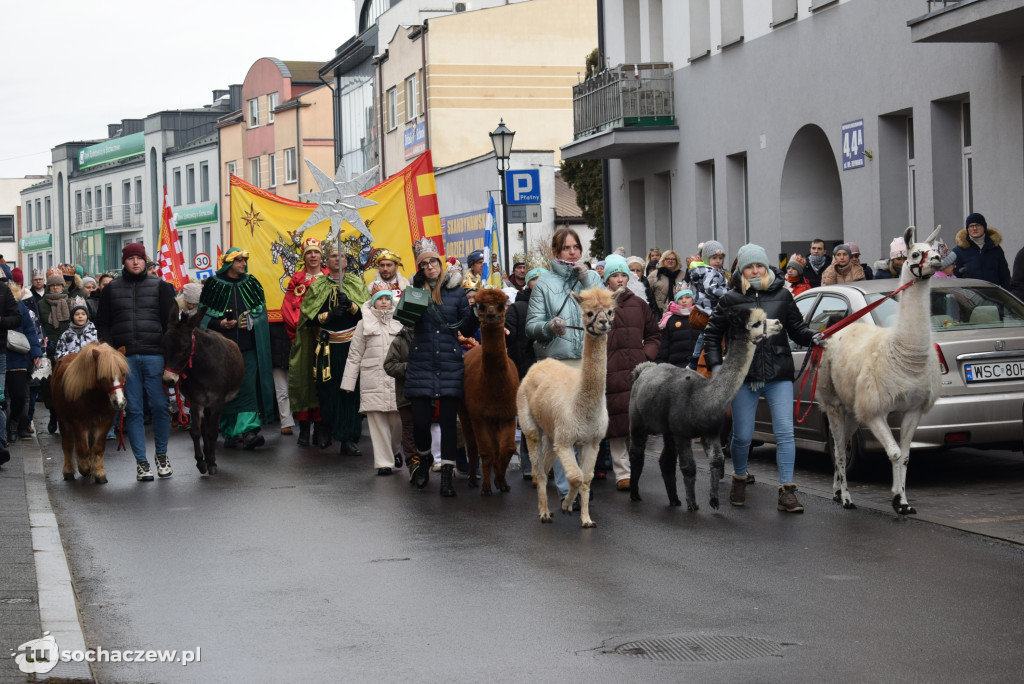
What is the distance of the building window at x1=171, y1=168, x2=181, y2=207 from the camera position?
83.6 m

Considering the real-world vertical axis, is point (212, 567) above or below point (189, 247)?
below

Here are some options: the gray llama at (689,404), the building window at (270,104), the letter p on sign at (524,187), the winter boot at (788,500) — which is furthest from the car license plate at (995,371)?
the building window at (270,104)

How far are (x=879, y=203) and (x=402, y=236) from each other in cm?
688

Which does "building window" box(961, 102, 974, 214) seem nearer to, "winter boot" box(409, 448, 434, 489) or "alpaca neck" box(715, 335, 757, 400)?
"alpaca neck" box(715, 335, 757, 400)

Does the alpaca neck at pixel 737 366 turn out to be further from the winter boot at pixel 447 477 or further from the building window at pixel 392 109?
the building window at pixel 392 109

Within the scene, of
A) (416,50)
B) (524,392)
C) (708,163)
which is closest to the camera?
(524,392)

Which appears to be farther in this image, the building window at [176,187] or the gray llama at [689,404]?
the building window at [176,187]

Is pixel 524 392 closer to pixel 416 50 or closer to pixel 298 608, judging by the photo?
pixel 298 608

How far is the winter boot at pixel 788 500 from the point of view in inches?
426

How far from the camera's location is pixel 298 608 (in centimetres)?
789

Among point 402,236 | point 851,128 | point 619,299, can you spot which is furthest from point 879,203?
point 619,299

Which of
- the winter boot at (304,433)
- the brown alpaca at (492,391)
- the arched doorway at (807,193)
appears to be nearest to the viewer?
the brown alpaca at (492,391)

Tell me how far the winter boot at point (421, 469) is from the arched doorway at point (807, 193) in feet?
41.0

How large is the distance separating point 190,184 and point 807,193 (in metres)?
63.3
